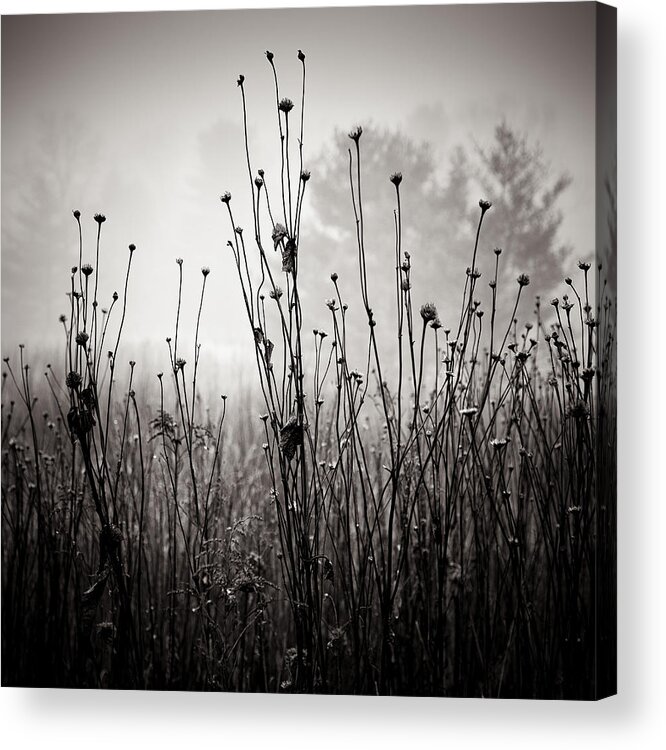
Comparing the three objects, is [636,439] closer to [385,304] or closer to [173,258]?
[385,304]

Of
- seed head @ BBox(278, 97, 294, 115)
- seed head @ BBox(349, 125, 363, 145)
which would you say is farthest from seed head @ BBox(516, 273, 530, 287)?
seed head @ BBox(278, 97, 294, 115)

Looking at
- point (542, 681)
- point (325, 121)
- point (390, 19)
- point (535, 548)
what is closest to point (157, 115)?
point (325, 121)

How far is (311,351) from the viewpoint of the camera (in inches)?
131

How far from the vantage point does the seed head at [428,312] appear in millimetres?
3266

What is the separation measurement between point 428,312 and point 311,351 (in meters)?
0.39

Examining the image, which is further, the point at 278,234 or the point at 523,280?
the point at 278,234

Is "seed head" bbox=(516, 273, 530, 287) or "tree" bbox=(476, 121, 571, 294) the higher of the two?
"tree" bbox=(476, 121, 571, 294)

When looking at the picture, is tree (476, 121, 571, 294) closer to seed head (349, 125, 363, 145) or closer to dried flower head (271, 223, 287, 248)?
seed head (349, 125, 363, 145)

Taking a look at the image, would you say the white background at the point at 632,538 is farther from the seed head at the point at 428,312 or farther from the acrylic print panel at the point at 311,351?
the seed head at the point at 428,312

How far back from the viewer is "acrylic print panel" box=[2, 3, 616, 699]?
324cm

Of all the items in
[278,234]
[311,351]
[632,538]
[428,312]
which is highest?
[278,234]

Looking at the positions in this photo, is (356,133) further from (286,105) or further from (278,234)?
(278,234)

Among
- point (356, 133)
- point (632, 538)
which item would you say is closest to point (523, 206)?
point (356, 133)

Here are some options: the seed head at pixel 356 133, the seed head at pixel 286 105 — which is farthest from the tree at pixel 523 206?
the seed head at pixel 286 105
